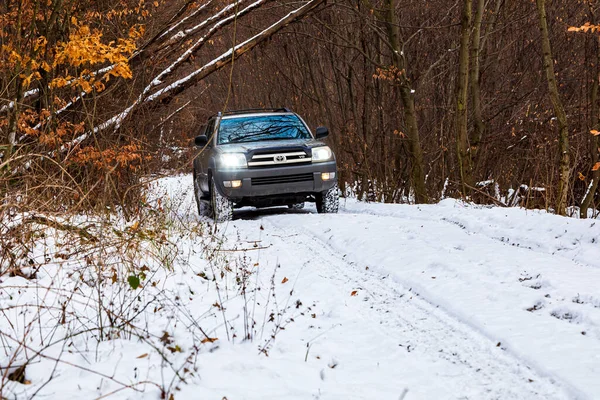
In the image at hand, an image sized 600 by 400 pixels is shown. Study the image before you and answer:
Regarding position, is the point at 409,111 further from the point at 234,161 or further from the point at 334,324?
the point at 334,324

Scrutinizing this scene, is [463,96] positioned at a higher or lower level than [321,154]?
higher

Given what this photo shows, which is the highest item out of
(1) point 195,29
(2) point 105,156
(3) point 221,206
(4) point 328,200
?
(1) point 195,29

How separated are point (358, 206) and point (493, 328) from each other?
879 centimetres

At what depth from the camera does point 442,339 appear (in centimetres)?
457

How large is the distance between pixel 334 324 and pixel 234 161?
21.6 ft

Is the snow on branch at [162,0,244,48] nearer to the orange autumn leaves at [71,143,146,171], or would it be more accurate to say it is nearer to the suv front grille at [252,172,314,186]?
the orange autumn leaves at [71,143,146,171]

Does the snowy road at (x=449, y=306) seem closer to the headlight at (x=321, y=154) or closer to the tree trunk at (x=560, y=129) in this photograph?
the tree trunk at (x=560, y=129)

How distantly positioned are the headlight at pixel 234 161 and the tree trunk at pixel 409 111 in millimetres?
4883

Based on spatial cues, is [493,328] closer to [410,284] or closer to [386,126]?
[410,284]

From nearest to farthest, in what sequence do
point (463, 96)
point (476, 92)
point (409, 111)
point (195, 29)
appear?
point (195, 29) < point (463, 96) < point (476, 92) < point (409, 111)

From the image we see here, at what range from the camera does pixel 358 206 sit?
13438 millimetres

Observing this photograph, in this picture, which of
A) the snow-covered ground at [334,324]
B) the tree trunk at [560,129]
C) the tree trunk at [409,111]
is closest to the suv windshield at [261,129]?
the tree trunk at [409,111]

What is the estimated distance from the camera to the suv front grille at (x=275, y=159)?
11.3 metres

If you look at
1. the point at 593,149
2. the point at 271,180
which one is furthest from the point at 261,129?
the point at 593,149
